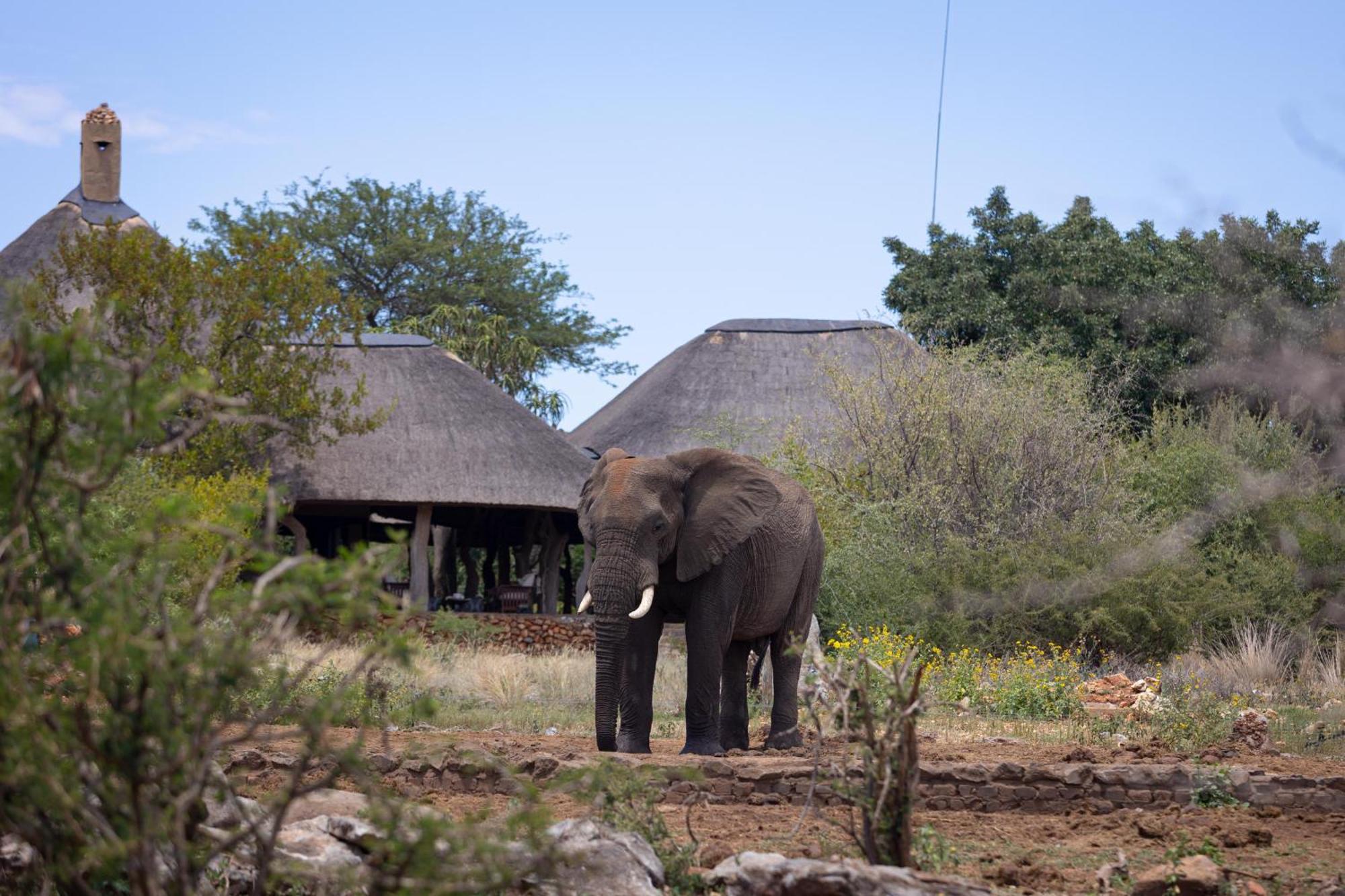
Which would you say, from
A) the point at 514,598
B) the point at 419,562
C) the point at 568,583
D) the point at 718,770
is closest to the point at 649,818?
the point at 718,770

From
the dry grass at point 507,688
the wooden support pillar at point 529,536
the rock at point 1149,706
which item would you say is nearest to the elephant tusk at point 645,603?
the dry grass at point 507,688

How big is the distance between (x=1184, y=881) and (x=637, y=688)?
16.4ft

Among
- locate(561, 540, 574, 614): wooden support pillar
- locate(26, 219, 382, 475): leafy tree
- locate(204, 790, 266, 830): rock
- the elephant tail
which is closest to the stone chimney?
locate(26, 219, 382, 475): leafy tree

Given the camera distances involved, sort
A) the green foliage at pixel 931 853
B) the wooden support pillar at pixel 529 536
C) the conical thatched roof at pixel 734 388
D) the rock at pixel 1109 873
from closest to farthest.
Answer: the green foliage at pixel 931 853, the rock at pixel 1109 873, the wooden support pillar at pixel 529 536, the conical thatched roof at pixel 734 388

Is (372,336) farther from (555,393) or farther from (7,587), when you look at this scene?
(7,587)

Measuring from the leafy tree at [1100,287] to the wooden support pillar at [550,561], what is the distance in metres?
7.36

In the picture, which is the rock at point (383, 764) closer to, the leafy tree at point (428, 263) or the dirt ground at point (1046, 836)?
the dirt ground at point (1046, 836)

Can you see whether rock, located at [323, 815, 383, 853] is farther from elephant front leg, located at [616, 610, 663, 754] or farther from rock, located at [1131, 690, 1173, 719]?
rock, located at [1131, 690, 1173, 719]

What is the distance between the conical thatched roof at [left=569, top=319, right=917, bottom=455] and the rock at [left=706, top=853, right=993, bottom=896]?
Answer: 72.0 feet

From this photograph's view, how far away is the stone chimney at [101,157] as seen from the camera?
27.4 metres

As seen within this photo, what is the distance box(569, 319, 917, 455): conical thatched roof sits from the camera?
2952cm

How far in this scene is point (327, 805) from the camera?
7438 millimetres

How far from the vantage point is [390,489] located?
25.2m

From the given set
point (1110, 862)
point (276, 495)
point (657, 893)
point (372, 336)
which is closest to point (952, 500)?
point (372, 336)
